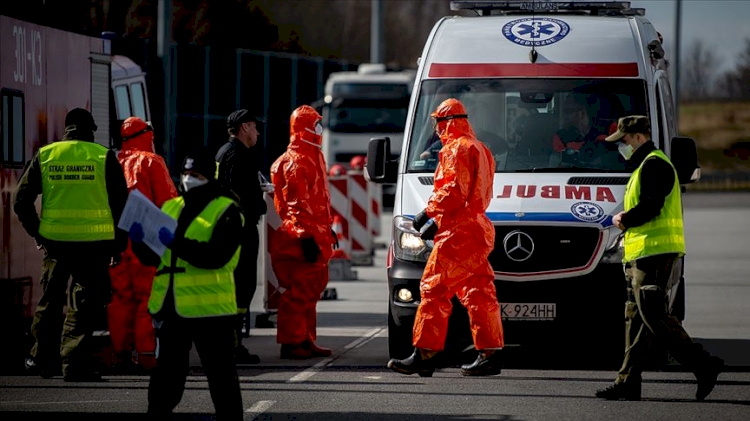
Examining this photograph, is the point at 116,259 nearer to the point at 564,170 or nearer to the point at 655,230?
the point at 564,170

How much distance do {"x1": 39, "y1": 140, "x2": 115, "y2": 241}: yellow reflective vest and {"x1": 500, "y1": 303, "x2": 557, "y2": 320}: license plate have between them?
2.76m

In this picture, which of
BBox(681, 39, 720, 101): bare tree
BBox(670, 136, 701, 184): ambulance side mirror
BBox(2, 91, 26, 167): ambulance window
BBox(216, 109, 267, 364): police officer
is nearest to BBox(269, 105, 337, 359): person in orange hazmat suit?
BBox(216, 109, 267, 364): police officer

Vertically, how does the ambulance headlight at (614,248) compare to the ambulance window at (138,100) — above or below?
below

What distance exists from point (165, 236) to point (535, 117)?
17.1ft

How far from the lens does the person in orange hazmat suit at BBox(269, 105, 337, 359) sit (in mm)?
12266

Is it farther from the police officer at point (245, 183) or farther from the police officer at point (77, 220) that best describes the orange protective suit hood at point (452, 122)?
the police officer at point (77, 220)

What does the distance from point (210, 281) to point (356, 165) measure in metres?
23.2

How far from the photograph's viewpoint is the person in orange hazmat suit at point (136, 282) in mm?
11203

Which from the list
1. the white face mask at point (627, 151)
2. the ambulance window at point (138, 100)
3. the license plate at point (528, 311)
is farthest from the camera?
the ambulance window at point (138, 100)

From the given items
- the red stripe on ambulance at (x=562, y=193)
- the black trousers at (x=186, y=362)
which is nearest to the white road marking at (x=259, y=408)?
the black trousers at (x=186, y=362)

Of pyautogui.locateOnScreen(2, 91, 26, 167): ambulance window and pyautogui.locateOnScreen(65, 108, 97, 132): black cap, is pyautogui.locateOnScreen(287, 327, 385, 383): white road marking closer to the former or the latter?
pyautogui.locateOnScreen(65, 108, 97, 132): black cap

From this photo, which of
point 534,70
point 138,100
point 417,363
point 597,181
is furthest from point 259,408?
point 138,100

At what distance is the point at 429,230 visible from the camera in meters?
10.8

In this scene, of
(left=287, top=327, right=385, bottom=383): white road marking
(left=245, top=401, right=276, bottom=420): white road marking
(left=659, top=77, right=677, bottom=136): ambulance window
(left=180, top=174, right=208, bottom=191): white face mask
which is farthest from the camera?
(left=659, top=77, right=677, bottom=136): ambulance window
